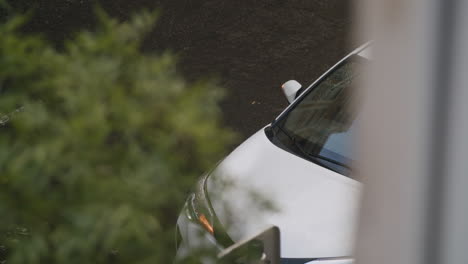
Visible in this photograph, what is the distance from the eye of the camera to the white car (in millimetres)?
3312

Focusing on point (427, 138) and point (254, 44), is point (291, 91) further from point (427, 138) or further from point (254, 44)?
point (427, 138)

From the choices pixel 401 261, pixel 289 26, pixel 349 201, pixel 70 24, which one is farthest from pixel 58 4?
pixel 401 261

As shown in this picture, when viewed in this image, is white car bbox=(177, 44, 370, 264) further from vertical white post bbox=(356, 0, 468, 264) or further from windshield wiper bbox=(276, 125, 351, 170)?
vertical white post bbox=(356, 0, 468, 264)

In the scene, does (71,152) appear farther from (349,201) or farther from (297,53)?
(297,53)

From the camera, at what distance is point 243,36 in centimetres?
834

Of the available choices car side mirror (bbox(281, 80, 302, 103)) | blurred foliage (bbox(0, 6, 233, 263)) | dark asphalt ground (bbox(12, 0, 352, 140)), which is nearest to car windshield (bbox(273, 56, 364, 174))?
car side mirror (bbox(281, 80, 302, 103))

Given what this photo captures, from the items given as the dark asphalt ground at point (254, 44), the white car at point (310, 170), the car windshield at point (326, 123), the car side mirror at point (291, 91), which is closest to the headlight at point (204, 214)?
the white car at point (310, 170)

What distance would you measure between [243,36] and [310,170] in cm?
473

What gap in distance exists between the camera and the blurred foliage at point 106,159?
1.37 metres

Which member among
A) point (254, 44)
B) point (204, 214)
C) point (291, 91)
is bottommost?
point (254, 44)

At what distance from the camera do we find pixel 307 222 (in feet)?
11.2

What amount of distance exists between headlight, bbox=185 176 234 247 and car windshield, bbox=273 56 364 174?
68cm

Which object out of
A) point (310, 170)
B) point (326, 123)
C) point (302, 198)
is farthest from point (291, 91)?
point (302, 198)

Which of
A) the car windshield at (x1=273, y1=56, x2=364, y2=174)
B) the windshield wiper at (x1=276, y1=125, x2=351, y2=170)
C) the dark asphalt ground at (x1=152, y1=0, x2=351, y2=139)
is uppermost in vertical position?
the car windshield at (x1=273, y1=56, x2=364, y2=174)
